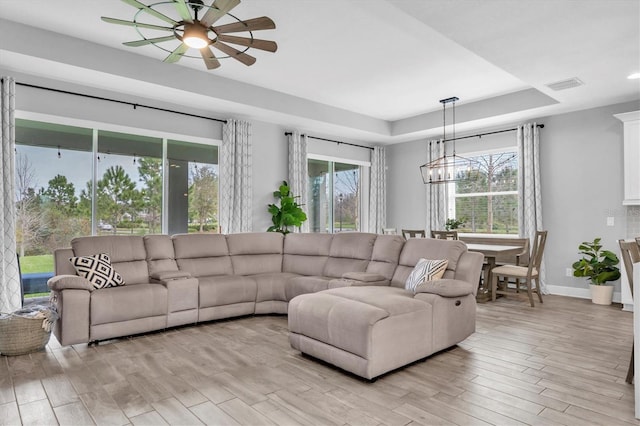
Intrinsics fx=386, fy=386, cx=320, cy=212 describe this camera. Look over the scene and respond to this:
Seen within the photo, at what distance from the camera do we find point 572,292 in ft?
19.4

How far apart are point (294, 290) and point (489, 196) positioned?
14.7 ft

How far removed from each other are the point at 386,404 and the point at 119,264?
3.22m

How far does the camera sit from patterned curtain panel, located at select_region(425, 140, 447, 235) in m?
7.60

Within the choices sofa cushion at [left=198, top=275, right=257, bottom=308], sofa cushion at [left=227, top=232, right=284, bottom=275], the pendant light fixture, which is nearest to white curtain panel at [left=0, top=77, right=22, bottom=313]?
Answer: sofa cushion at [left=198, top=275, right=257, bottom=308]

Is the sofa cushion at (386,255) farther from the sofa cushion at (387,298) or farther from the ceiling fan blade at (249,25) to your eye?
the ceiling fan blade at (249,25)

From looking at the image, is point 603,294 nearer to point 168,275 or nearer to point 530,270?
point 530,270

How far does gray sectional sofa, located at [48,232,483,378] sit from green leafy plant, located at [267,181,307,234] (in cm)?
97

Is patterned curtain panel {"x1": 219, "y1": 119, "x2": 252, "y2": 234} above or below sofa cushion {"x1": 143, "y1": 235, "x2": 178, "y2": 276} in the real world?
above

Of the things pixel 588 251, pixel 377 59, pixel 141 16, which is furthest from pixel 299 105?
pixel 588 251

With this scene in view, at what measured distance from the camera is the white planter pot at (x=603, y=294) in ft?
17.5

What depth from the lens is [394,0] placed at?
2.82m

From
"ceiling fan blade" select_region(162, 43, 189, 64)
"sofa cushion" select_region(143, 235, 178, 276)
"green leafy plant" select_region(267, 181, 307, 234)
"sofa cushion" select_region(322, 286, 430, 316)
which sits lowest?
"sofa cushion" select_region(322, 286, 430, 316)

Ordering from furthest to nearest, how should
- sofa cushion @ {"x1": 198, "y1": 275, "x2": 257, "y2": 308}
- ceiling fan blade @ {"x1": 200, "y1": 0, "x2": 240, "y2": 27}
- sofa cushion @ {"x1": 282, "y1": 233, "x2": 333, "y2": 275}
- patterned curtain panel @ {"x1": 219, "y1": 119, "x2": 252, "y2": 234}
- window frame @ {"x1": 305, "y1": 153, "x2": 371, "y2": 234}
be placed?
window frame @ {"x1": 305, "y1": 153, "x2": 371, "y2": 234} < patterned curtain panel @ {"x1": 219, "y1": 119, "x2": 252, "y2": 234} < sofa cushion @ {"x1": 282, "y1": 233, "x2": 333, "y2": 275} < sofa cushion @ {"x1": 198, "y1": 275, "x2": 257, "y2": 308} < ceiling fan blade @ {"x1": 200, "y1": 0, "x2": 240, "y2": 27}

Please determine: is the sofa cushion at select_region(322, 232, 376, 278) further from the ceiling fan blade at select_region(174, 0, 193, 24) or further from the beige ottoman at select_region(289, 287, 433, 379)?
the ceiling fan blade at select_region(174, 0, 193, 24)
